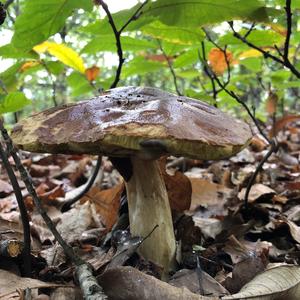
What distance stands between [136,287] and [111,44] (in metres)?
1.55

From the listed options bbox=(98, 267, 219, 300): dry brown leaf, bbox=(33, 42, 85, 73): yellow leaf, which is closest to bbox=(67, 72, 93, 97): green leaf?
bbox=(33, 42, 85, 73): yellow leaf

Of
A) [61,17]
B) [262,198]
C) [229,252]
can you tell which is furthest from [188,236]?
[61,17]

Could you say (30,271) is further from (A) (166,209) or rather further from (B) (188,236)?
(B) (188,236)

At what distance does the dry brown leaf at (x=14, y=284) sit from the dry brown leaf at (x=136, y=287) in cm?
19

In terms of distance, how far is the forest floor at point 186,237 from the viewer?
1.44m

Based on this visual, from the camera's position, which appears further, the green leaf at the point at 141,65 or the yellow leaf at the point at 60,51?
the green leaf at the point at 141,65

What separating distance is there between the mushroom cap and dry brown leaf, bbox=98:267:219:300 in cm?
41

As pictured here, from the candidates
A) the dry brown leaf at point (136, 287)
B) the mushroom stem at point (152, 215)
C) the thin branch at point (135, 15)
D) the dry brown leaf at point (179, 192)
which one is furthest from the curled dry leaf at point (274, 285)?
the thin branch at point (135, 15)

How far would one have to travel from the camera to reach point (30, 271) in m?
1.60

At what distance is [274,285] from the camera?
1335mm

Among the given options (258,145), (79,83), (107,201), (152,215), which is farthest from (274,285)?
(258,145)

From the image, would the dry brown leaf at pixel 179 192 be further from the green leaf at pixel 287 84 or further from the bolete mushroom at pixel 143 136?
the green leaf at pixel 287 84

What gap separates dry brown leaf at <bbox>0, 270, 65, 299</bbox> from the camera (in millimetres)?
1347

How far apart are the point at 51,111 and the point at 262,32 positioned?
1345mm
